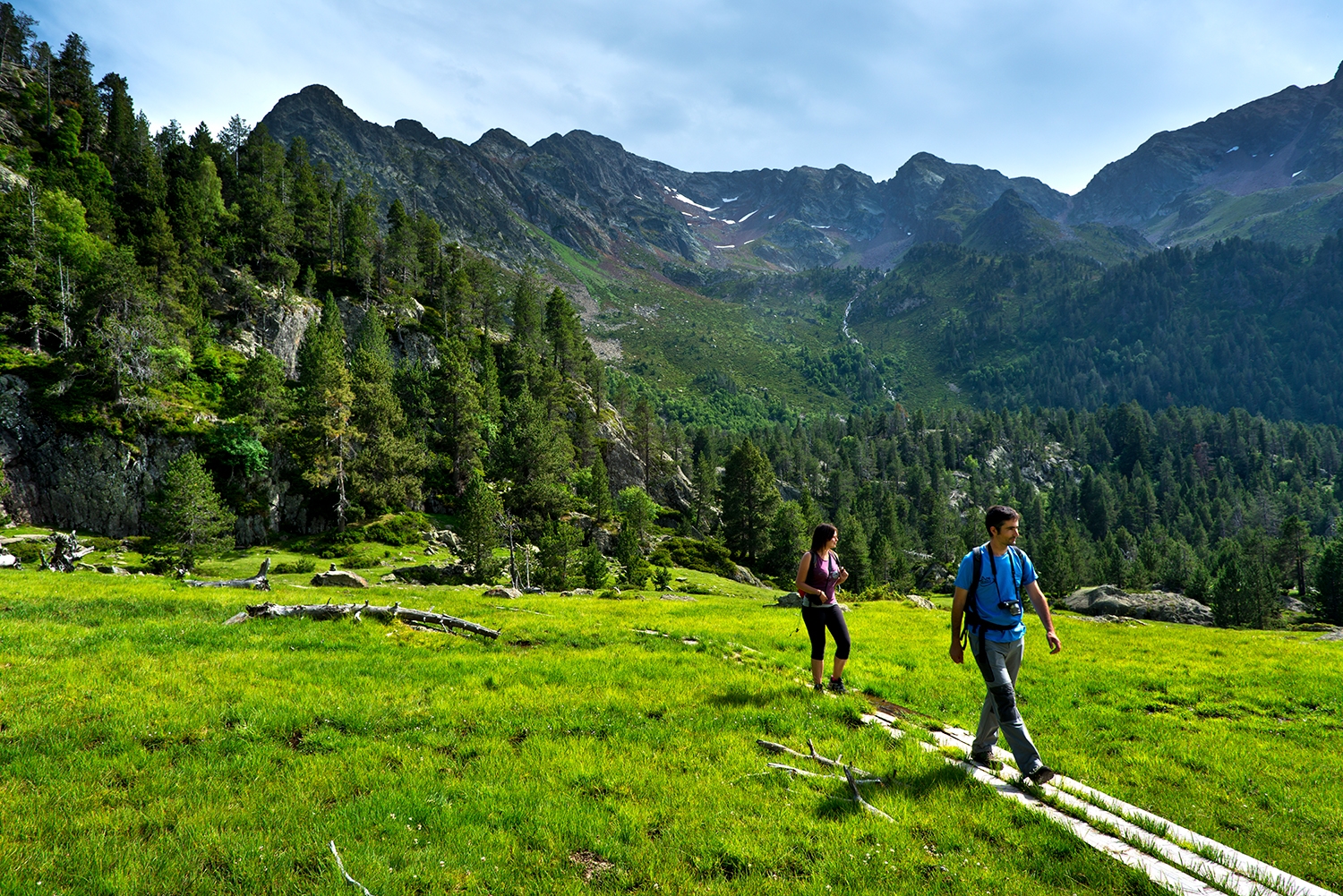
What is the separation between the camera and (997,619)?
8539 mm

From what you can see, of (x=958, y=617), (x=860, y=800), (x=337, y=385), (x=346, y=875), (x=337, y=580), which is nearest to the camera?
(x=346, y=875)

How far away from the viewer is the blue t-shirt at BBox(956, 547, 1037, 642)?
28.1 feet

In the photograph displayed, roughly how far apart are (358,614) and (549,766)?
11789 mm

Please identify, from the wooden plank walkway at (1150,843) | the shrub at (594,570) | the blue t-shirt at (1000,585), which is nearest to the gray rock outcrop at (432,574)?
the shrub at (594,570)

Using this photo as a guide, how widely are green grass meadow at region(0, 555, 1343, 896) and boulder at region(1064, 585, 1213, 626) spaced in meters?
63.6

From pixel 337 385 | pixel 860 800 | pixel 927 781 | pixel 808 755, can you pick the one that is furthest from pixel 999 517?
pixel 337 385

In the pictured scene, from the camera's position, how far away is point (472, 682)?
11.7m

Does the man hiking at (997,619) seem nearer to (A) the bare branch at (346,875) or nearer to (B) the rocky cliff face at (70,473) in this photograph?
(A) the bare branch at (346,875)

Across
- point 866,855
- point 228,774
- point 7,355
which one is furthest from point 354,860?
point 7,355

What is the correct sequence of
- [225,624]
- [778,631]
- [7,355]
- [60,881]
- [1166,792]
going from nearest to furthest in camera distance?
[60,881] < [1166,792] < [225,624] < [778,631] < [7,355]

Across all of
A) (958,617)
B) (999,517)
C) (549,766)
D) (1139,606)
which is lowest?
(1139,606)

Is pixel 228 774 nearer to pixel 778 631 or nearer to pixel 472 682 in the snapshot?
pixel 472 682

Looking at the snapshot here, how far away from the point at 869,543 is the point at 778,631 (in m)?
92.8

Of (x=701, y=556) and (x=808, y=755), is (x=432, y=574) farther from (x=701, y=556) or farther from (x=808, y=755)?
(x=701, y=556)
